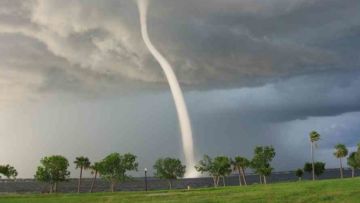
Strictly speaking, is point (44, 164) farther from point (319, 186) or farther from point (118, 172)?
point (319, 186)

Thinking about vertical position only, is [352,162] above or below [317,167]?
above

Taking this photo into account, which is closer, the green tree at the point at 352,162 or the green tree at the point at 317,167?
the green tree at the point at 352,162

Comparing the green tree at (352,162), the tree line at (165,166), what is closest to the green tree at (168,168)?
the tree line at (165,166)

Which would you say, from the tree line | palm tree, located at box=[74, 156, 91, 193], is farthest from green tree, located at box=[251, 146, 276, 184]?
palm tree, located at box=[74, 156, 91, 193]

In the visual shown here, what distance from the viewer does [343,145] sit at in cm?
16362

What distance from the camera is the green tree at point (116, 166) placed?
481 ft

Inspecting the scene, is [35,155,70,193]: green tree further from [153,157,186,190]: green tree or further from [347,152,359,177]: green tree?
[347,152,359,177]: green tree

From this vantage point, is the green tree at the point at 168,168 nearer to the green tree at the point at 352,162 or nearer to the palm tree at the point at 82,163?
the palm tree at the point at 82,163

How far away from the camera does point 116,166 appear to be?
147250 millimetres

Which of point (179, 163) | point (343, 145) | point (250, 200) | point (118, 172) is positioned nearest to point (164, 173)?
point (179, 163)

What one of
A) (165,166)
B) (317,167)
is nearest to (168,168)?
(165,166)

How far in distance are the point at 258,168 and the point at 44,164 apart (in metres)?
64.9

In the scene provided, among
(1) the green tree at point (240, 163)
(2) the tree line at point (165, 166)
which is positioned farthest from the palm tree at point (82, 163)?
(1) the green tree at point (240, 163)

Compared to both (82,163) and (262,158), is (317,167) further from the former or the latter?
(82,163)
